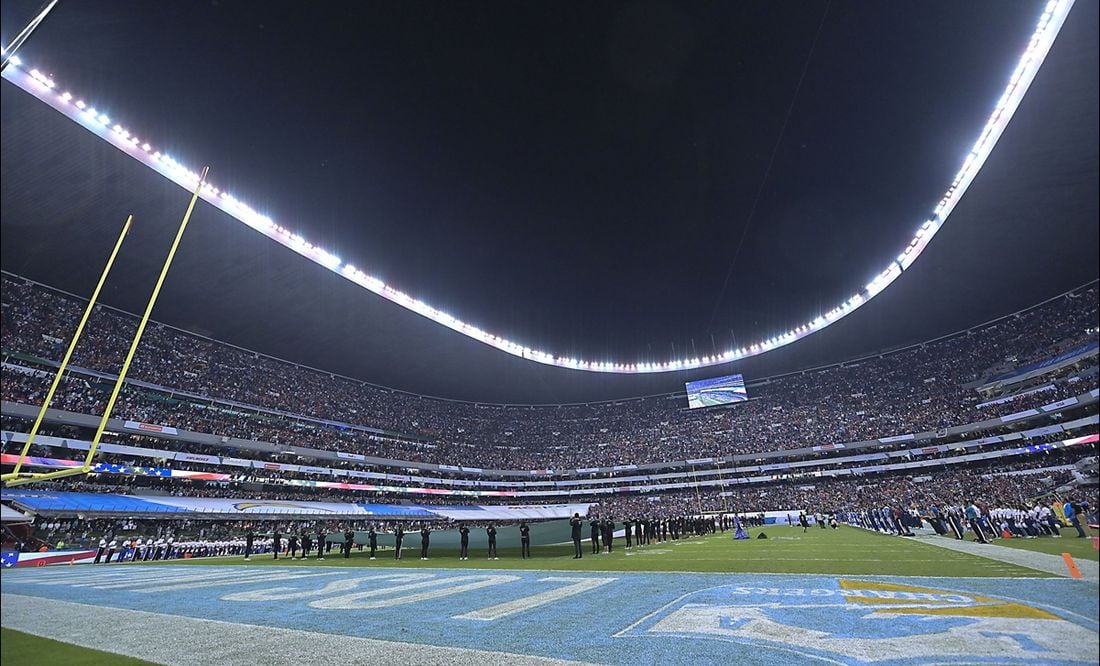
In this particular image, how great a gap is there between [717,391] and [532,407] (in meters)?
30.6

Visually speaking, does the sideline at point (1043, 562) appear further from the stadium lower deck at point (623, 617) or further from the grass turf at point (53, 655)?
the grass turf at point (53, 655)

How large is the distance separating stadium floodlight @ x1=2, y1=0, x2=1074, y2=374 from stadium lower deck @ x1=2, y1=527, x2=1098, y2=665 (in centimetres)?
1394

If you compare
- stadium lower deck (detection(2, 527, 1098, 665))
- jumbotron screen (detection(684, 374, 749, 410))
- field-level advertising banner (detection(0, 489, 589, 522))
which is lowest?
stadium lower deck (detection(2, 527, 1098, 665))

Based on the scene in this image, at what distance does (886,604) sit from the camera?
18.7 feet

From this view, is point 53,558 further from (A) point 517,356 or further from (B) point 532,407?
(B) point 532,407

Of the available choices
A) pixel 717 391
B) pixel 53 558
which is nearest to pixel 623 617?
pixel 53 558

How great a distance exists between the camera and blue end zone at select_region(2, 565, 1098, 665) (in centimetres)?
367

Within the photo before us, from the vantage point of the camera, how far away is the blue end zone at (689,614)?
3.67 metres

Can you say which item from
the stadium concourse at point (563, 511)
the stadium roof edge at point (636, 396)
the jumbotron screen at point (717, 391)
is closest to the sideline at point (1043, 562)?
the stadium concourse at point (563, 511)

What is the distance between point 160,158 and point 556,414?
62616 millimetres

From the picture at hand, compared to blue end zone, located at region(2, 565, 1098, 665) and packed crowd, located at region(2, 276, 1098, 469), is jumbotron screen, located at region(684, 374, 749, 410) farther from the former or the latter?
blue end zone, located at region(2, 565, 1098, 665)

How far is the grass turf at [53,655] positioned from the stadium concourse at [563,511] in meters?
0.24

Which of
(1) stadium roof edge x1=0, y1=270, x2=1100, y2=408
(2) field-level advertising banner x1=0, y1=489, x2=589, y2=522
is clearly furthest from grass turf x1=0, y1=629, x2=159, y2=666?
(1) stadium roof edge x1=0, y1=270, x2=1100, y2=408

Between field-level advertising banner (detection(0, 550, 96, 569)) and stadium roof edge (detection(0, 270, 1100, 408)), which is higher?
stadium roof edge (detection(0, 270, 1100, 408))
